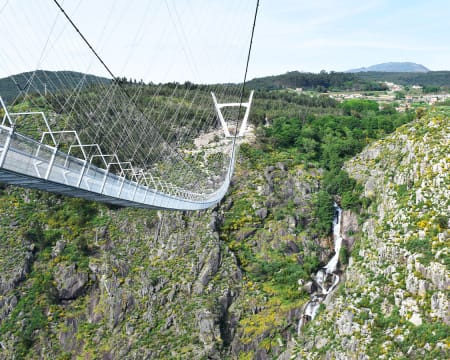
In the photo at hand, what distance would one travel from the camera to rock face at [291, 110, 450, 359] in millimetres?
27766

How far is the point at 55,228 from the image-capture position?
138ft

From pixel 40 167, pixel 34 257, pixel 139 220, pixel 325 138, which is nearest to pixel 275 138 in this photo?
pixel 325 138

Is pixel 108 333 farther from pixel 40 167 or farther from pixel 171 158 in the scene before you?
pixel 40 167

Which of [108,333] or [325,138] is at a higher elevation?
[325,138]

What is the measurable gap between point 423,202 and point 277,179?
12893mm

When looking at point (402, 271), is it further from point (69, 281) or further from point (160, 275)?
point (69, 281)

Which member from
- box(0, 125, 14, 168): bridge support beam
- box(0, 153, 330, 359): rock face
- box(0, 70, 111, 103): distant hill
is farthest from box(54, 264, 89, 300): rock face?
box(0, 125, 14, 168): bridge support beam

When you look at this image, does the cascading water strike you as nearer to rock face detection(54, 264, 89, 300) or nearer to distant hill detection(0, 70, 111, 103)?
rock face detection(54, 264, 89, 300)

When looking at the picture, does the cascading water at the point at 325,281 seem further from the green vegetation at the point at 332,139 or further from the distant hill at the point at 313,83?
the distant hill at the point at 313,83

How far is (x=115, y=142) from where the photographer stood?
40594 millimetres

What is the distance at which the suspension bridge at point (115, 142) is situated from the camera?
41.1 ft

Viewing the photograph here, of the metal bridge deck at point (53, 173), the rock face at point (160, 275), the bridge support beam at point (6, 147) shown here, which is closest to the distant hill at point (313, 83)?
the rock face at point (160, 275)

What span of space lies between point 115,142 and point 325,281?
634 inches

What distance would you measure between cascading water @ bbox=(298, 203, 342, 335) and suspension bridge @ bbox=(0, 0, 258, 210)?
8.01 m
